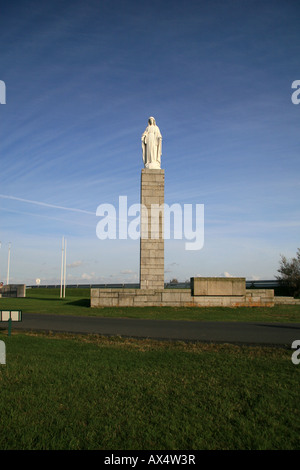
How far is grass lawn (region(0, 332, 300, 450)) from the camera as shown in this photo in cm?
387

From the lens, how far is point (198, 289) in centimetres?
1844

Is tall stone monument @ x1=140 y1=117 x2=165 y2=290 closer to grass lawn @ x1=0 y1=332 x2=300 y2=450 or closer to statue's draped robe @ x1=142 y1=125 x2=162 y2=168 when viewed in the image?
statue's draped robe @ x1=142 y1=125 x2=162 y2=168

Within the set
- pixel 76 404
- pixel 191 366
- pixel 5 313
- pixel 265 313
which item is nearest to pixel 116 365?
pixel 191 366

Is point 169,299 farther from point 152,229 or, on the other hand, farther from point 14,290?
point 14,290

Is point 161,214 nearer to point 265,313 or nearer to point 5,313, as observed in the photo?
point 265,313

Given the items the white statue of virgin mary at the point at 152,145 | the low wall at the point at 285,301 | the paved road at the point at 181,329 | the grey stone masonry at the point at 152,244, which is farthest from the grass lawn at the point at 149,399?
the white statue of virgin mary at the point at 152,145

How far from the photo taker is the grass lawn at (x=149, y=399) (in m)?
3.87

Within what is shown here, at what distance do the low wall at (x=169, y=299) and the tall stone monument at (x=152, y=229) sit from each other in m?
2.01

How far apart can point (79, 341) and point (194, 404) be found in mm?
5011

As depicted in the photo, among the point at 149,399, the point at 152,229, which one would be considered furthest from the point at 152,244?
the point at 149,399

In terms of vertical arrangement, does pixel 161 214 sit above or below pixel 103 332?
above

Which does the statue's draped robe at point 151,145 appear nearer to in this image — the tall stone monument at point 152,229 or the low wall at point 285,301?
the tall stone monument at point 152,229

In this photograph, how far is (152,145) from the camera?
22.3 metres

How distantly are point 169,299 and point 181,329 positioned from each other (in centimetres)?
699
